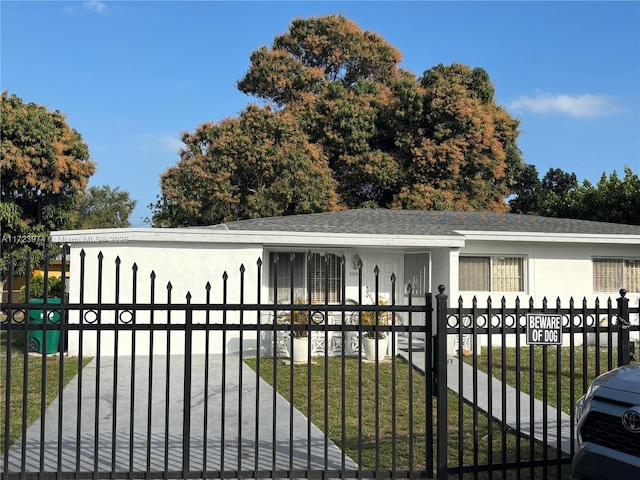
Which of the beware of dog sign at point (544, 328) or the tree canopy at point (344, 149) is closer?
the beware of dog sign at point (544, 328)

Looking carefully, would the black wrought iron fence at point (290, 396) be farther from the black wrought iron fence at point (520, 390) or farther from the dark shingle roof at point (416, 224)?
the dark shingle roof at point (416, 224)

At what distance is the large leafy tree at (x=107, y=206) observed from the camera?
4584 centimetres

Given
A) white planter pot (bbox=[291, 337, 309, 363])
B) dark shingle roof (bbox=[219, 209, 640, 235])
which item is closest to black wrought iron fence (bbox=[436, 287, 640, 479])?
white planter pot (bbox=[291, 337, 309, 363])

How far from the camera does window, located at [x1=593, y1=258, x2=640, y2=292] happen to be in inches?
650

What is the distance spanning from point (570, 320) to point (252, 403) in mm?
4923

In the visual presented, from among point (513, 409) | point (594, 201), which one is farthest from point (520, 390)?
point (594, 201)

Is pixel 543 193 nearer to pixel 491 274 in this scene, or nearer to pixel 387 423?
pixel 491 274

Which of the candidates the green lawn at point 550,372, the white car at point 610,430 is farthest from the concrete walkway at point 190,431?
the white car at point 610,430

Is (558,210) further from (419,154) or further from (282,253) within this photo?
(282,253)

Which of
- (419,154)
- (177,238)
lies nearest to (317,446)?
(177,238)

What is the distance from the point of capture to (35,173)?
23016mm

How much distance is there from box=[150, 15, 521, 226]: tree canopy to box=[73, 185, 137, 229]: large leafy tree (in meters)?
17.3

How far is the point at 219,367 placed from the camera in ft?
40.1

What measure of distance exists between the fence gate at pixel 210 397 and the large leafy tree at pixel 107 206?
31.6 m
